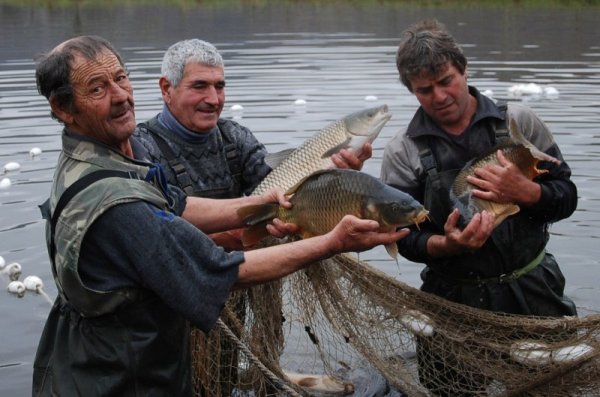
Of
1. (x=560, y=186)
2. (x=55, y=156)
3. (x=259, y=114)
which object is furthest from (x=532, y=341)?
(x=259, y=114)

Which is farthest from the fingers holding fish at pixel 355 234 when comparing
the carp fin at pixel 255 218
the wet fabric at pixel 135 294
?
the carp fin at pixel 255 218

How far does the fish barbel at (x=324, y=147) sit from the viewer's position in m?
A: 4.67

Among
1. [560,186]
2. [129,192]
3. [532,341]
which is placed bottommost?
[532,341]

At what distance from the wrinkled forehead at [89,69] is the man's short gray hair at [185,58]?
1563mm

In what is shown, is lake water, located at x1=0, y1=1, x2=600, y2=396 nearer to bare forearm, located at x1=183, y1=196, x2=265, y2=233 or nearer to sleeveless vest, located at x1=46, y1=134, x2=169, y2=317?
bare forearm, located at x1=183, y1=196, x2=265, y2=233

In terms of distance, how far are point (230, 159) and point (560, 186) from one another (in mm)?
1735

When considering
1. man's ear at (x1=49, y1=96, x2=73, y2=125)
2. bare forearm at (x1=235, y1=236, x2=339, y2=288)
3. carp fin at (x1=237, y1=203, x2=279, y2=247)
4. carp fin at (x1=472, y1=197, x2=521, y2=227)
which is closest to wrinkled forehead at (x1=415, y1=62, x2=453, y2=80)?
carp fin at (x1=472, y1=197, x2=521, y2=227)

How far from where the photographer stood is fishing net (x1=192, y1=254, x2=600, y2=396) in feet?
14.9

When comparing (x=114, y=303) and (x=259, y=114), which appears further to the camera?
(x=259, y=114)

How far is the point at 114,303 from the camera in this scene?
313 cm

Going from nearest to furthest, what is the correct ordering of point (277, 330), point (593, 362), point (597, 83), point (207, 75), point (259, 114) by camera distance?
point (593, 362)
point (207, 75)
point (277, 330)
point (259, 114)
point (597, 83)

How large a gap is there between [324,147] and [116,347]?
76.1 inches

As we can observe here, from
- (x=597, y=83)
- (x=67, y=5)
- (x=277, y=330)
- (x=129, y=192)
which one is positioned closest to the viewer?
(x=129, y=192)

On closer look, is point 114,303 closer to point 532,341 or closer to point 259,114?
point 532,341
